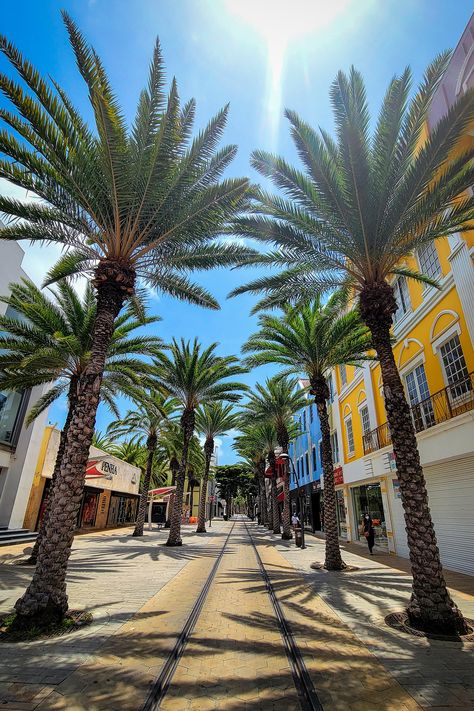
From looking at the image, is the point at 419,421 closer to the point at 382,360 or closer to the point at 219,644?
the point at 382,360

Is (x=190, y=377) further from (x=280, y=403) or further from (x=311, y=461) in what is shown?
(x=311, y=461)

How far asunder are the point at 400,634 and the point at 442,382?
29.1 ft

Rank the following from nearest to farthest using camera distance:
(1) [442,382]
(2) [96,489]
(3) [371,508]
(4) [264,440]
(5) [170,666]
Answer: (5) [170,666]
(1) [442,382]
(3) [371,508]
(2) [96,489]
(4) [264,440]

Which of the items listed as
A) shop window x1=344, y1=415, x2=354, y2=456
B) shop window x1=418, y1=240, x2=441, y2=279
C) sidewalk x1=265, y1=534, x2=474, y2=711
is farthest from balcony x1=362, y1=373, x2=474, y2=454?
shop window x1=344, y1=415, x2=354, y2=456

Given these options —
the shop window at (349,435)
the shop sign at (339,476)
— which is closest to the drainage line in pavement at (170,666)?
the shop window at (349,435)

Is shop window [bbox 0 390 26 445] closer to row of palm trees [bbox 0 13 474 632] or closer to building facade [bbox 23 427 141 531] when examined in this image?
building facade [bbox 23 427 141 531]

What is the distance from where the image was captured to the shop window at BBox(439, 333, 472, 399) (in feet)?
37.5

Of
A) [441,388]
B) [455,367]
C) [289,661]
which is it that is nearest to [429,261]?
[455,367]

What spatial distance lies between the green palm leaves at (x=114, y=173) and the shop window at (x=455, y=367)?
8.33 m

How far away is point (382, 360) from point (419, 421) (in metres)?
7.38

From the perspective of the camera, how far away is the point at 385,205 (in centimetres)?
839

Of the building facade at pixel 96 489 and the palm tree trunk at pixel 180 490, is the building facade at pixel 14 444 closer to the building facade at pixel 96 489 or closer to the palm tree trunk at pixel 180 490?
the building facade at pixel 96 489

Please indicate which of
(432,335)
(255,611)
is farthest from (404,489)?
(432,335)

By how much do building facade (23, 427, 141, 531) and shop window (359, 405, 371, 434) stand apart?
47.0 ft
